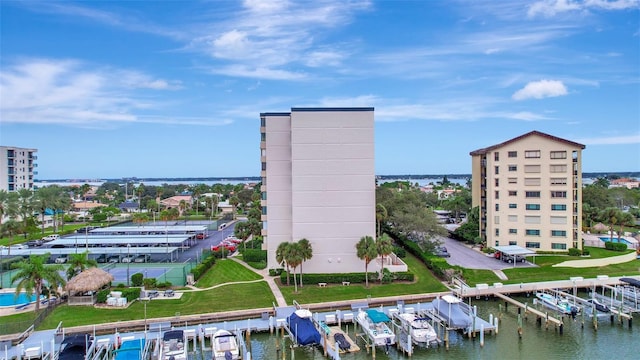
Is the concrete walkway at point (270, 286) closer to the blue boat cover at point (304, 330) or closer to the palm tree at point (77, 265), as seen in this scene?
the blue boat cover at point (304, 330)

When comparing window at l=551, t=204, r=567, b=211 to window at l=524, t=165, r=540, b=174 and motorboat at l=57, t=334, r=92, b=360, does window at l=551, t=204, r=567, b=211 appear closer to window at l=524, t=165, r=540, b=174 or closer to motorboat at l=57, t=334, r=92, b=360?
window at l=524, t=165, r=540, b=174

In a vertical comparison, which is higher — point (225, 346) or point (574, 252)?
point (574, 252)

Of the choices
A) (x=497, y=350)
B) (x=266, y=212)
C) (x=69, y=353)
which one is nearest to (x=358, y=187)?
(x=266, y=212)

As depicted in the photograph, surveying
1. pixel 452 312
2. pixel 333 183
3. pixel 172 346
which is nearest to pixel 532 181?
pixel 333 183

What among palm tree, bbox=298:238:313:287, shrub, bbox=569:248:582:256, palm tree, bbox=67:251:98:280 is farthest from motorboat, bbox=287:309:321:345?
shrub, bbox=569:248:582:256

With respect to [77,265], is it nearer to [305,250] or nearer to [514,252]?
[305,250]

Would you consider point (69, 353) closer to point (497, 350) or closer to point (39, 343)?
point (39, 343)
